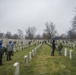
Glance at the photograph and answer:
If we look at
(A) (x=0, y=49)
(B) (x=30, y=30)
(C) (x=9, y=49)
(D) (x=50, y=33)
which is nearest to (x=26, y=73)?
(A) (x=0, y=49)

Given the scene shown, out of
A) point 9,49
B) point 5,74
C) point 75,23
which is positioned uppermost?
point 75,23

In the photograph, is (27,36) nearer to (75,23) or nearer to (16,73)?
(75,23)

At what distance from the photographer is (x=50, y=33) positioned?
3927 inches

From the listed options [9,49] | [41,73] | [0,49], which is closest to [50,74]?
[41,73]

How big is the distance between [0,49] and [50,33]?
278 feet

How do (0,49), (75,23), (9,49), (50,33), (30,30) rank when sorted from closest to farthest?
(0,49) → (9,49) → (75,23) → (50,33) → (30,30)

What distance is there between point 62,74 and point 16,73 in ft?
9.44

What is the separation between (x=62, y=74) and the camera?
11.5m

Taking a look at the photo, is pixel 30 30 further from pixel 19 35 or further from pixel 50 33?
pixel 50 33

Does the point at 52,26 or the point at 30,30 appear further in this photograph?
the point at 30,30

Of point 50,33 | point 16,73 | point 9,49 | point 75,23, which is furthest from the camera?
point 50,33

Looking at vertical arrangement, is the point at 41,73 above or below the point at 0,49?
below

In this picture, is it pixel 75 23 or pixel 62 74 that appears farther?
pixel 75 23

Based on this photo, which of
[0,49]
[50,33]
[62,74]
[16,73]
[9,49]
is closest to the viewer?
[16,73]
